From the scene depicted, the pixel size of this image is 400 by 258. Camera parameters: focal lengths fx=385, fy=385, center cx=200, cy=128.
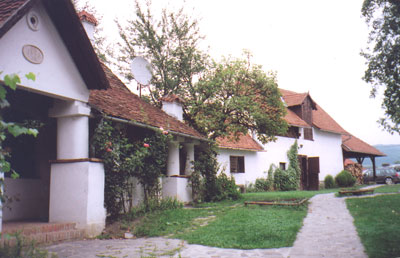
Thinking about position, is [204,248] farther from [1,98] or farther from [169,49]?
[169,49]

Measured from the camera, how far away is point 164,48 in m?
23.8

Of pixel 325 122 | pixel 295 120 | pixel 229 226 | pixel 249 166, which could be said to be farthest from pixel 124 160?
pixel 325 122

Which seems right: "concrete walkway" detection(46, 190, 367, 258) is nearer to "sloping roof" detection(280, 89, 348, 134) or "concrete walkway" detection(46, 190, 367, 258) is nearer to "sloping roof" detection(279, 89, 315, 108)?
"sloping roof" detection(280, 89, 348, 134)

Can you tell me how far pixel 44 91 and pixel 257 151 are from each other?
63.1 ft

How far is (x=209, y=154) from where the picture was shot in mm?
14906

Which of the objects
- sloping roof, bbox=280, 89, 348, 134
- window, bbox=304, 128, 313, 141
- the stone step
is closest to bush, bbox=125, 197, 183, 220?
the stone step

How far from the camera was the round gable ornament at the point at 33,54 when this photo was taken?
721cm

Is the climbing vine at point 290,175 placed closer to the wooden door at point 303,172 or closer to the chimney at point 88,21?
the wooden door at point 303,172

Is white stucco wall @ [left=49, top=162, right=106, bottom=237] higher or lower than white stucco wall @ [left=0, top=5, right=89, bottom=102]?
lower

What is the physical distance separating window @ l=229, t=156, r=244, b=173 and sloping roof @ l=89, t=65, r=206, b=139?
1000 cm

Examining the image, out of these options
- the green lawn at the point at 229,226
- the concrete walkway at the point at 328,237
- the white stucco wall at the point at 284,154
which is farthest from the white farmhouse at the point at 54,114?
the white stucco wall at the point at 284,154

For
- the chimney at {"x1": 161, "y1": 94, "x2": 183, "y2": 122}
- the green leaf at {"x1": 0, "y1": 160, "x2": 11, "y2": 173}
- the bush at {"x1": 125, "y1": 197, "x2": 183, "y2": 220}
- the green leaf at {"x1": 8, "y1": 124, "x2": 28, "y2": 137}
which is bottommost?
the bush at {"x1": 125, "y1": 197, "x2": 183, "y2": 220}

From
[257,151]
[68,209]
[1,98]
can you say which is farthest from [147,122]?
[257,151]

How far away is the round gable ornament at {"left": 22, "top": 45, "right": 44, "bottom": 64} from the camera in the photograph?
7.21 metres
